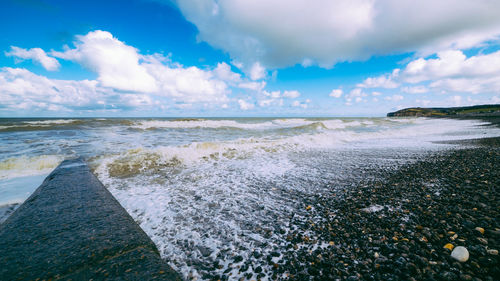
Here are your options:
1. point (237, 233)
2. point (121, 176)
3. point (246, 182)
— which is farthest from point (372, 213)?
point (121, 176)

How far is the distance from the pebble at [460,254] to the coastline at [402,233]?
5 centimetres

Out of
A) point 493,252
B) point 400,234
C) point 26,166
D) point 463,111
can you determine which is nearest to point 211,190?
point 400,234

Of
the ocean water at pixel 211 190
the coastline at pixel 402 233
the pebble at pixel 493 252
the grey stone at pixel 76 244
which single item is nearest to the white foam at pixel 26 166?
the ocean water at pixel 211 190

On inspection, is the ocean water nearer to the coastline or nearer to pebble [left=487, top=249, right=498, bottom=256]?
the coastline

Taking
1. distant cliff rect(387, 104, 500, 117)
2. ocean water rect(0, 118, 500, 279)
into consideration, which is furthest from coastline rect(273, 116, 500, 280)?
distant cliff rect(387, 104, 500, 117)

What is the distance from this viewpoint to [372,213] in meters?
4.02

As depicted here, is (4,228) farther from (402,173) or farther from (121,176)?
(402,173)

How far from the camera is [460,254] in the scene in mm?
2566

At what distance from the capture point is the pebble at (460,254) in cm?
253

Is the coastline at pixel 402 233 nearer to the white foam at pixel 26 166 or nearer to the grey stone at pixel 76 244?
the grey stone at pixel 76 244

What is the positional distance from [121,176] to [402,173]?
34.2ft

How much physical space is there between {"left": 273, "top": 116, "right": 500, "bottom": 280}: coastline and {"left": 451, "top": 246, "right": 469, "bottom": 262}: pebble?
0.05 meters

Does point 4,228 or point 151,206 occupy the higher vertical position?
point 4,228

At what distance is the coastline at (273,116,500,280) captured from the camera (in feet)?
8.24
